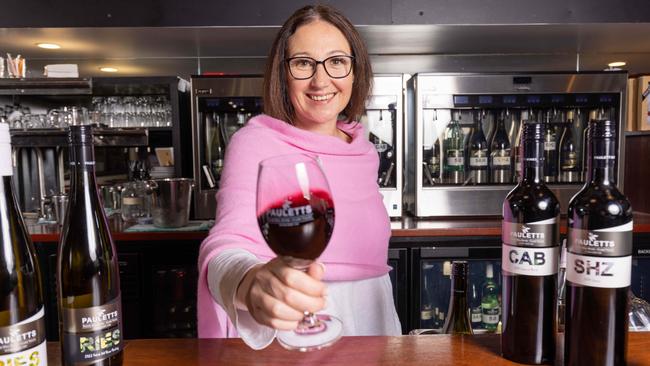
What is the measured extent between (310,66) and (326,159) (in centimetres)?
21

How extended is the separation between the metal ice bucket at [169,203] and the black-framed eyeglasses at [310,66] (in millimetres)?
1250

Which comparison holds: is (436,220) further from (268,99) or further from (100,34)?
(100,34)

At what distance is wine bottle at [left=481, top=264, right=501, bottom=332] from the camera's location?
179cm

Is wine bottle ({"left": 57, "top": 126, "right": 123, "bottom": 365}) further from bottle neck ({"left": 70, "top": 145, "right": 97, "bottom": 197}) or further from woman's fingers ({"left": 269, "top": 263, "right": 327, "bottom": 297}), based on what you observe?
woman's fingers ({"left": 269, "top": 263, "right": 327, "bottom": 297})

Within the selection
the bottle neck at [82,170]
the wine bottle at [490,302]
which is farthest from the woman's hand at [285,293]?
the wine bottle at [490,302]

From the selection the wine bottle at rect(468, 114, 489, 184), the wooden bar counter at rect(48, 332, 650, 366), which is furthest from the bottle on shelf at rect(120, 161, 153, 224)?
the wooden bar counter at rect(48, 332, 650, 366)

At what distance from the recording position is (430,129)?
2270mm

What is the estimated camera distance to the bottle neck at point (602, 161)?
1.88ft

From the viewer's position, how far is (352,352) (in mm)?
696

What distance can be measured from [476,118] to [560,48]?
0.82 m

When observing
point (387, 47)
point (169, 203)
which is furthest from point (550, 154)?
point (169, 203)

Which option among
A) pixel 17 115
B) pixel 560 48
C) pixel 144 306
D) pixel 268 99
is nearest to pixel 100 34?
pixel 17 115

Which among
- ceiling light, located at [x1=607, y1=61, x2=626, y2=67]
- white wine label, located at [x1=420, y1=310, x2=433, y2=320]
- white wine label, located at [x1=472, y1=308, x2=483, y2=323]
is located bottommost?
white wine label, located at [x1=472, y1=308, x2=483, y2=323]

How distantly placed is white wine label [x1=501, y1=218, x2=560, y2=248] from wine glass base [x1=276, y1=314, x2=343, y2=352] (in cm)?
25
